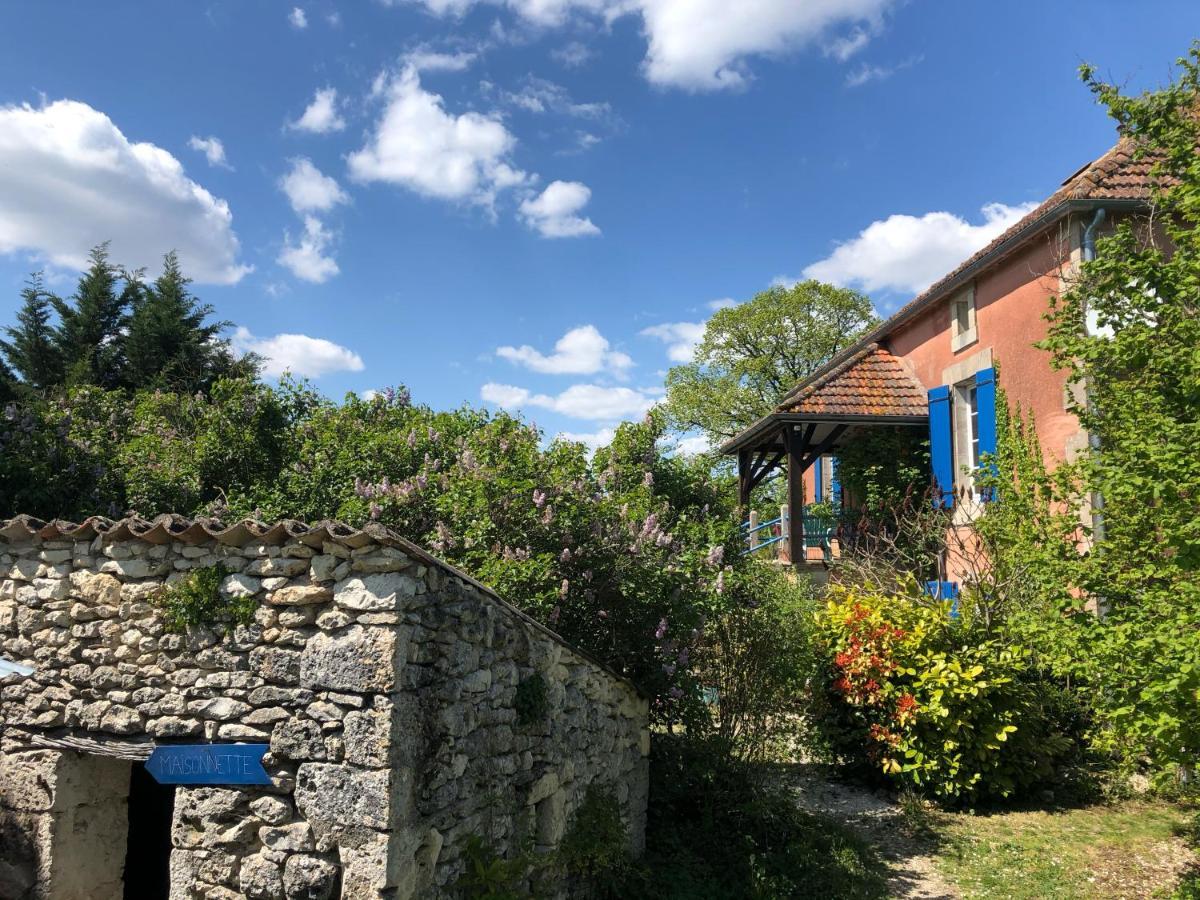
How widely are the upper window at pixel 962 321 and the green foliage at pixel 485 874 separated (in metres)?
9.62

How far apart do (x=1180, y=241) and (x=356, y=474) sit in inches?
286

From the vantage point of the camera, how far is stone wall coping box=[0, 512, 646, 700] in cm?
382

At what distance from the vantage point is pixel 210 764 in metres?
4.00

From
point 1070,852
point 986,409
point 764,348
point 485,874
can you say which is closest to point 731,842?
point 1070,852

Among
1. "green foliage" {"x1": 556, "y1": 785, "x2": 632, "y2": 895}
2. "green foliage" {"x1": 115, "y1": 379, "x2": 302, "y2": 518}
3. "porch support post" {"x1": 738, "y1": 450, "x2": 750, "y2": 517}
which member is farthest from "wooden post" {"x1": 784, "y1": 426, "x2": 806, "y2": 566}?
"green foliage" {"x1": 115, "y1": 379, "x2": 302, "y2": 518}

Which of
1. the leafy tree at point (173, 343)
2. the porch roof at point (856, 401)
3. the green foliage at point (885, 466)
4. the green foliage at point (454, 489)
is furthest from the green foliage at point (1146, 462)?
the leafy tree at point (173, 343)

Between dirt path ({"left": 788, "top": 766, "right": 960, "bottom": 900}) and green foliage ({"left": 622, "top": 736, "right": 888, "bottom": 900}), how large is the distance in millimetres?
191

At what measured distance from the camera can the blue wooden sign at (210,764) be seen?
3.93 m

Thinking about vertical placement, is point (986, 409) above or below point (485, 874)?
above

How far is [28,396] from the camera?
1686cm

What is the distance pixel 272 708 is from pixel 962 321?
1085 centimetres

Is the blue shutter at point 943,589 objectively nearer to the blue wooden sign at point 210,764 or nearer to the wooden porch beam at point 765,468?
the wooden porch beam at point 765,468

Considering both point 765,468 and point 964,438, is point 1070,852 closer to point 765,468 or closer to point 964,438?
point 964,438

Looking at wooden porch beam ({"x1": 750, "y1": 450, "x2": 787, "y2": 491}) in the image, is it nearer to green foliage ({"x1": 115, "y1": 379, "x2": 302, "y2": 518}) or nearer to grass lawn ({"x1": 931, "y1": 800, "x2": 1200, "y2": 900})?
grass lawn ({"x1": 931, "y1": 800, "x2": 1200, "y2": 900})
